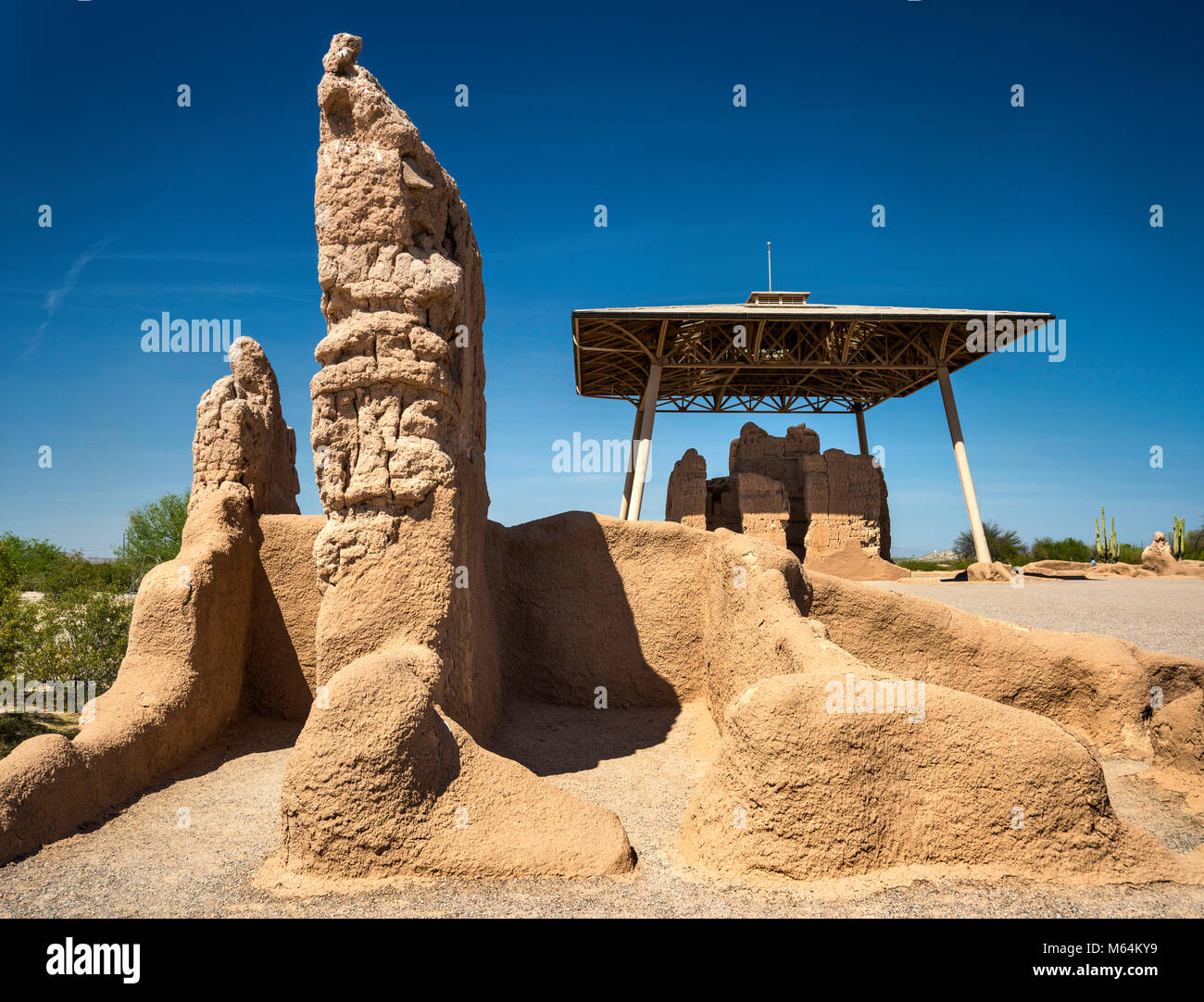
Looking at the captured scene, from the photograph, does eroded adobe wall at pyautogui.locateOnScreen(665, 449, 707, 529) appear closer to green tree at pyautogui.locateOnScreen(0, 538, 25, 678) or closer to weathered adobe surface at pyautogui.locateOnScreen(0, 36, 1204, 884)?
weathered adobe surface at pyautogui.locateOnScreen(0, 36, 1204, 884)

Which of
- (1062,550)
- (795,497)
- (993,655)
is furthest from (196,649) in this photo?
(1062,550)

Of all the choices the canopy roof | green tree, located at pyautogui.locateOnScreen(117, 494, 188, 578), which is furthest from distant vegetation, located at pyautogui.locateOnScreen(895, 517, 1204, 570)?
green tree, located at pyautogui.locateOnScreen(117, 494, 188, 578)

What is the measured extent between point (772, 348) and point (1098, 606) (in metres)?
9.27

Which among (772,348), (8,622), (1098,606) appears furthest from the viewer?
(772,348)

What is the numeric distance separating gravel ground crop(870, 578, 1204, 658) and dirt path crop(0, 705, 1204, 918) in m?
6.29

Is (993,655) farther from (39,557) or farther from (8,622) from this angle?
(39,557)

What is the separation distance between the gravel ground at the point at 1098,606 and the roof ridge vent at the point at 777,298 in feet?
27.1

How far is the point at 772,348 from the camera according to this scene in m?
19.7

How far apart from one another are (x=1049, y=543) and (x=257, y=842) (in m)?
43.1

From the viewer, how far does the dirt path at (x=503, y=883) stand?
144 inches

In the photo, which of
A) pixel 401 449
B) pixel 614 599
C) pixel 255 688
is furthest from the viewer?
pixel 614 599
